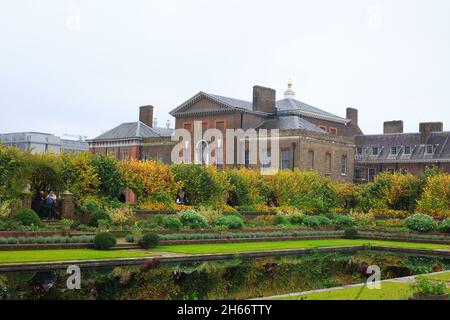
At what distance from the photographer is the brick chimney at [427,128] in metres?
69.7

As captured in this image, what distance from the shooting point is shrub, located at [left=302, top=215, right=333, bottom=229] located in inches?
1473

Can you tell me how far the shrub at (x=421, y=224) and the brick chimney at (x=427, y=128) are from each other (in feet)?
114

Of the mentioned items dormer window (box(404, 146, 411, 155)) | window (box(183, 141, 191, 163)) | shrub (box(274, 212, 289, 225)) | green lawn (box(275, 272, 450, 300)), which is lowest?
green lawn (box(275, 272, 450, 300))

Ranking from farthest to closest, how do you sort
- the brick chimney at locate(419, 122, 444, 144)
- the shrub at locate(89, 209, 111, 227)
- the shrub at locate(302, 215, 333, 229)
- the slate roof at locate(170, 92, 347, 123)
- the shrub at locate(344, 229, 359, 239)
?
the brick chimney at locate(419, 122, 444, 144) < the slate roof at locate(170, 92, 347, 123) < the shrub at locate(302, 215, 333, 229) < the shrub at locate(344, 229, 359, 239) < the shrub at locate(89, 209, 111, 227)

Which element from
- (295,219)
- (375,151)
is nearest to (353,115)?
(375,151)

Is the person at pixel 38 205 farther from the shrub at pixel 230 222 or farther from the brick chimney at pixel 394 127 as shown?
the brick chimney at pixel 394 127

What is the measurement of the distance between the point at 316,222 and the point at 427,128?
3690 cm

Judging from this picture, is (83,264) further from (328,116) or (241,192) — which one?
(328,116)

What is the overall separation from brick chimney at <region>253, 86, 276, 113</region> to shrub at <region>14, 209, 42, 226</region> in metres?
37.2

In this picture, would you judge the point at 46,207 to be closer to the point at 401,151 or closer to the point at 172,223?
the point at 172,223

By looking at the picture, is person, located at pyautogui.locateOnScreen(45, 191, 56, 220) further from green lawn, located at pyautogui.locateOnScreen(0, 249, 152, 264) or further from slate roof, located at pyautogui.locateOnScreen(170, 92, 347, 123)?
slate roof, located at pyautogui.locateOnScreen(170, 92, 347, 123)

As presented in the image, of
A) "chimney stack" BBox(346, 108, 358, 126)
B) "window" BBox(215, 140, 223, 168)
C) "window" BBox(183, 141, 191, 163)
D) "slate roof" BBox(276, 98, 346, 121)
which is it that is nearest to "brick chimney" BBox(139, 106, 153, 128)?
"window" BBox(183, 141, 191, 163)

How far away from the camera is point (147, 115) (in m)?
70.9
